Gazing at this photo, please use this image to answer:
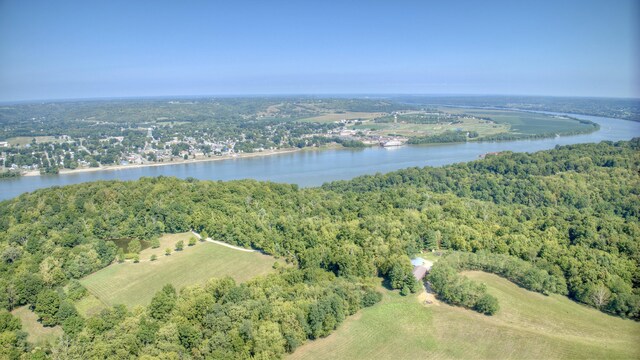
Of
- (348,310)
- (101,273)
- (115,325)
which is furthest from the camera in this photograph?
(101,273)

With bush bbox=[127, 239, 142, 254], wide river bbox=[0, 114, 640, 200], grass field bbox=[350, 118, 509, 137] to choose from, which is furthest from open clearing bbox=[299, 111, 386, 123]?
bush bbox=[127, 239, 142, 254]

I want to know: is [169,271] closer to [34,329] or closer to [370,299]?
[34,329]

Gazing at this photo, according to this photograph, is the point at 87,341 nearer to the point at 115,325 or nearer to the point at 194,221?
the point at 115,325

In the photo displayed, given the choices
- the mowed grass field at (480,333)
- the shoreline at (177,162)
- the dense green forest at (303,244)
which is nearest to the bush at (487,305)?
the dense green forest at (303,244)

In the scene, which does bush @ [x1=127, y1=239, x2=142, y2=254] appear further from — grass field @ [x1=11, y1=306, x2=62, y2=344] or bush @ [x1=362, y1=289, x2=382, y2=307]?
bush @ [x1=362, y1=289, x2=382, y2=307]

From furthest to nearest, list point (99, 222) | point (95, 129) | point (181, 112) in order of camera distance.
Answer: point (181, 112)
point (95, 129)
point (99, 222)

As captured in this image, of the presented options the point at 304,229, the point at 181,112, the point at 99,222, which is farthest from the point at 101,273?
the point at 181,112
